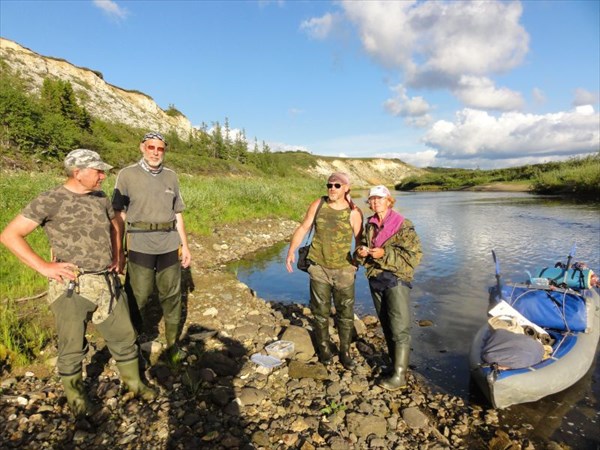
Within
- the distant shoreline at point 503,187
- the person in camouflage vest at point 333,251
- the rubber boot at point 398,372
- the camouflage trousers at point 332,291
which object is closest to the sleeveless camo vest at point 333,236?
the person in camouflage vest at point 333,251

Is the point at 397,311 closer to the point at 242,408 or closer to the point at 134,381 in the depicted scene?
the point at 242,408

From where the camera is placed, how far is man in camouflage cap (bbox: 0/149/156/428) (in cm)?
314

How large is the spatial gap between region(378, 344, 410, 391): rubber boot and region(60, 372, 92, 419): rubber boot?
350 cm

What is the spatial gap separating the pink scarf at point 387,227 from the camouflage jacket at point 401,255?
0.05 m

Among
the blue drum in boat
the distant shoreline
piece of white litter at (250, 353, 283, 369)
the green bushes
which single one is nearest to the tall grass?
the green bushes

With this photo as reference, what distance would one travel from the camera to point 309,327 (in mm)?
6625

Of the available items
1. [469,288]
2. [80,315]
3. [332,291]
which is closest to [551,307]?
[332,291]

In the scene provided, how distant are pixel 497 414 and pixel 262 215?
1576 cm

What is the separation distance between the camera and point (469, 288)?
10094mm

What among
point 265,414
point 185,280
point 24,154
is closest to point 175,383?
point 265,414

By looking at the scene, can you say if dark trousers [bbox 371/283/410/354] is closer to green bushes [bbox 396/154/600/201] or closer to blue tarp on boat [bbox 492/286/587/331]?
Answer: blue tarp on boat [bbox 492/286/587/331]

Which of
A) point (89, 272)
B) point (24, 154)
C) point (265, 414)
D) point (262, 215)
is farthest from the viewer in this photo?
point (24, 154)

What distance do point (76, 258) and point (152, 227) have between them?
1160 millimetres

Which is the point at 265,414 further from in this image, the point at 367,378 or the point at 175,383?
the point at 367,378
